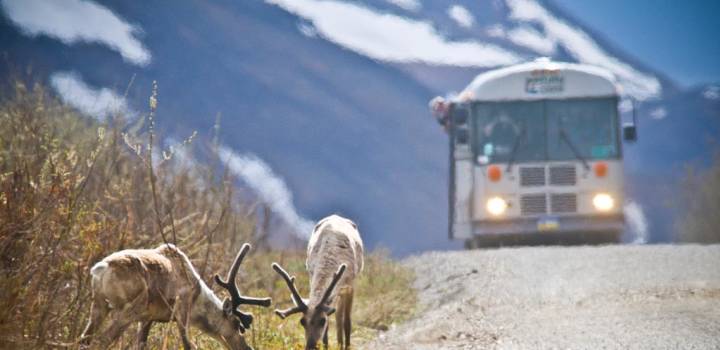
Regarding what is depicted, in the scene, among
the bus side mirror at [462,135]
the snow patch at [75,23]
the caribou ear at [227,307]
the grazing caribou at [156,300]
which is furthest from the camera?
the bus side mirror at [462,135]

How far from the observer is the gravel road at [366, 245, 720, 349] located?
760 centimetres

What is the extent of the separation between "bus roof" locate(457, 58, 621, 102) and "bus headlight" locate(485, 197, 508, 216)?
1.77m

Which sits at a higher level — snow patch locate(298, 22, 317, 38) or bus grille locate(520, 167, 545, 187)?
snow patch locate(298, 22, 317, 38)

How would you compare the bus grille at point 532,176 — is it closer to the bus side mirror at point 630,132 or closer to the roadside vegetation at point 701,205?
the bus side mirror at point 630,132

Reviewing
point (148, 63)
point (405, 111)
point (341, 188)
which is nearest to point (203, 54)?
point (148, 63)

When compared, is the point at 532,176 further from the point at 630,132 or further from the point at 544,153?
the point at 630,132

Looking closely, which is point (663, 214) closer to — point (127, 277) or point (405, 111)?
point (127, 277)

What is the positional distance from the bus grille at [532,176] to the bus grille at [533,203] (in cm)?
21

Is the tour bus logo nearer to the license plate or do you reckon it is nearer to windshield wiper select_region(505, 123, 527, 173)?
windshield wiper select_region(505, 123, 527, 173)

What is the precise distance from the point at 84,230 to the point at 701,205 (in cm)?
2342

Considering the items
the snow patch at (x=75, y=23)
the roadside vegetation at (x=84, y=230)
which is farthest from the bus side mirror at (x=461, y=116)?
the snow patch at (x=75, y=23)

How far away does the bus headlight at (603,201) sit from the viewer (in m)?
17.3

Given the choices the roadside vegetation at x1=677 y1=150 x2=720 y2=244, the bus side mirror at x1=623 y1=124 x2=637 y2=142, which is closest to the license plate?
the bus side mirror at x1=623 y1=124 x2=637 y2=142

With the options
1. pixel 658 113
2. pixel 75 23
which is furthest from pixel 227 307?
pixel 658 113
